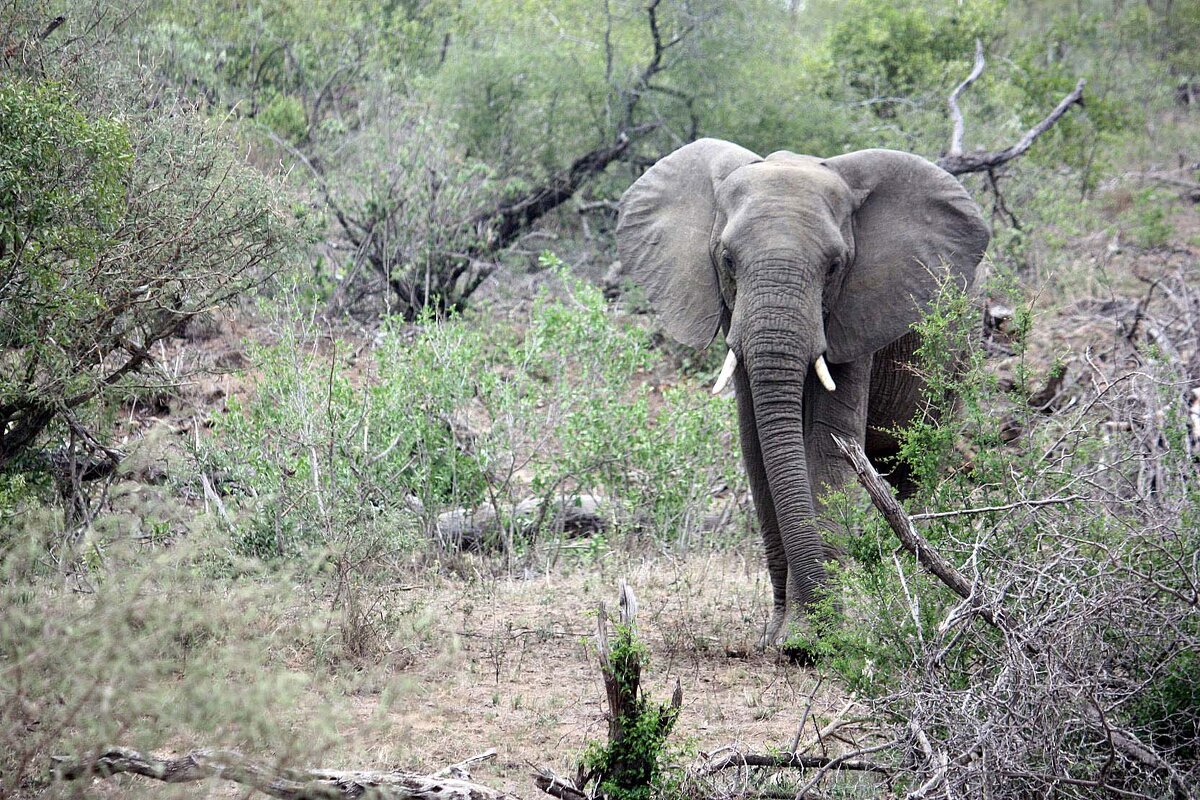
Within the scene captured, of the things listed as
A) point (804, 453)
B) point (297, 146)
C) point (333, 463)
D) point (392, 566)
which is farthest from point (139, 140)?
point (297, 146)

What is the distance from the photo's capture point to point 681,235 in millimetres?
6938

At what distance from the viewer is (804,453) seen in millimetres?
6266

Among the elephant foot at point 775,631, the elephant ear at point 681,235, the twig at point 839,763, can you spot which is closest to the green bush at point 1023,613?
the twig at point 839,763

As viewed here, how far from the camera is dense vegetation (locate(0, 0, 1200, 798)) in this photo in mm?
3965

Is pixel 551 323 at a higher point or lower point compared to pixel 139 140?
lower

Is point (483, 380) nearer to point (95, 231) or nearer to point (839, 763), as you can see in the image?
point (95, 231)

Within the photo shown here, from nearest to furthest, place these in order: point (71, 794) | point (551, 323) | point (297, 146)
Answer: point (71, 794) → point (551, 323) → point (297, 146)

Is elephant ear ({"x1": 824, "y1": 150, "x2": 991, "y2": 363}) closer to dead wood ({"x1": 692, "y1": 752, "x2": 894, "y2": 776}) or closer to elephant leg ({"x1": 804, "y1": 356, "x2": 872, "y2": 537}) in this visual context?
elephant leg ({"x1": 804, "y1": 356, "x2": 872, "y2": 537})

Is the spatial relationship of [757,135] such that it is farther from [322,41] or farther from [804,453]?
[804,453]

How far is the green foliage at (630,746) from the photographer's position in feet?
13.9

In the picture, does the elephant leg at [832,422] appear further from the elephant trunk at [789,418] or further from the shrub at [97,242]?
the shrub at [97,242]

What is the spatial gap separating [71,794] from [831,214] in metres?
4.46

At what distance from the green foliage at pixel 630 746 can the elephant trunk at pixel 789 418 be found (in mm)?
1931

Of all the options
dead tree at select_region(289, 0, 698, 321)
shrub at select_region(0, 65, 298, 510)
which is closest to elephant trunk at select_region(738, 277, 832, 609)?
shrub at select_region(0, 65, 298, 510)
